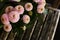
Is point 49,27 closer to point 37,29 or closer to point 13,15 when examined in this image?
point 37,29

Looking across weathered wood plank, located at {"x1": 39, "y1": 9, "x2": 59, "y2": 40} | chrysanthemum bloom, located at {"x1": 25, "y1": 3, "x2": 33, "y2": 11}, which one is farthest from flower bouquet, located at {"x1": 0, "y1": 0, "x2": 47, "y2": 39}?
weathered wood plank, located at {"x1": 39, "y1": 9, "x2": 59, "y2": 40}

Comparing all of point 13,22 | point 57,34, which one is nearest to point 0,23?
point 13,22

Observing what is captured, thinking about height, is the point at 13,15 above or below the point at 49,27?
above

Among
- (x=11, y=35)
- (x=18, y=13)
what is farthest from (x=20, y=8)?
(x=11, y=35)

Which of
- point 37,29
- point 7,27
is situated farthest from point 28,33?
point 7,27

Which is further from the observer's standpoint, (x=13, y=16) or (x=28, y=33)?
(x=28, y=33)

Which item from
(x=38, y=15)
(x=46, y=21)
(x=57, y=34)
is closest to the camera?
(x=38, y=15)

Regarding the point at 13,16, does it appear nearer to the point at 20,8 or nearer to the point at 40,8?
the point at 20,8

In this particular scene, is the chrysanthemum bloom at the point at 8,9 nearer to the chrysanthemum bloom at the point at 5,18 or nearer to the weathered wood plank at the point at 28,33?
the chrysanthemum bloom at the point at 5,18

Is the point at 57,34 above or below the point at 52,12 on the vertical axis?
below

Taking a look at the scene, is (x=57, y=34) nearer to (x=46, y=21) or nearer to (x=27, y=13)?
(x=46, y=21)

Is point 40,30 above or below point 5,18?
below

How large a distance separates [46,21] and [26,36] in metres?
0.19

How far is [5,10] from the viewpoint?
944mm
